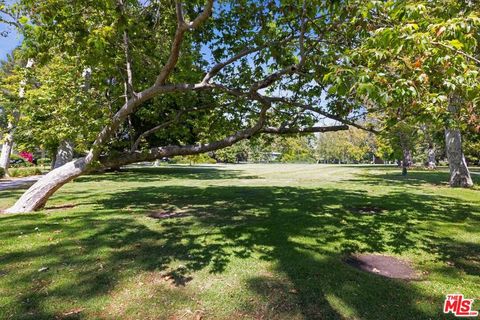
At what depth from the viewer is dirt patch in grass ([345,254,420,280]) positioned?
5.27 meters

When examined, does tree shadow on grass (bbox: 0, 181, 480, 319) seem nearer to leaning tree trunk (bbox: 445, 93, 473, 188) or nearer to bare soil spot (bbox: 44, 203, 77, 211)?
bare soil spot (bbox: 44, 203, 77, 211)

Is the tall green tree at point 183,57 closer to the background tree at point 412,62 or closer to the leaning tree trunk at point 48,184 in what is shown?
the leaning tree trunk at point 48,184

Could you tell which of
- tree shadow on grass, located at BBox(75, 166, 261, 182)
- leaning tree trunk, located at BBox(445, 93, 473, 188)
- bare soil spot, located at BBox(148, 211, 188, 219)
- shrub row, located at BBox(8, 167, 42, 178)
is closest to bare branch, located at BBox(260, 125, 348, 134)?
bare soil spot, located at BBox(148, 211, 188, 219)

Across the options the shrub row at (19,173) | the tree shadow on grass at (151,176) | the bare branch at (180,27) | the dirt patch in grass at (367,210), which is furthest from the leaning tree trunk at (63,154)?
the dirt patch in grass at (367,210)

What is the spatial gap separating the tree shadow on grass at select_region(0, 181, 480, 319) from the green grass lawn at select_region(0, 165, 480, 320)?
0.02 metres

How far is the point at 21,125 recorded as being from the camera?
15.2m

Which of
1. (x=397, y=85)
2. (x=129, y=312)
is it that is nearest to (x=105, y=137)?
(x=129, y=312)

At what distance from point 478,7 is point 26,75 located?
1615 cm

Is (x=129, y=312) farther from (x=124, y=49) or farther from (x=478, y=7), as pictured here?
(x=478, y=7)

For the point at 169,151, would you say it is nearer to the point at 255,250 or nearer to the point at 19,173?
the point at 255,250

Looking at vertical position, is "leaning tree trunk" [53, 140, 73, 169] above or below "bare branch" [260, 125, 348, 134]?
below
